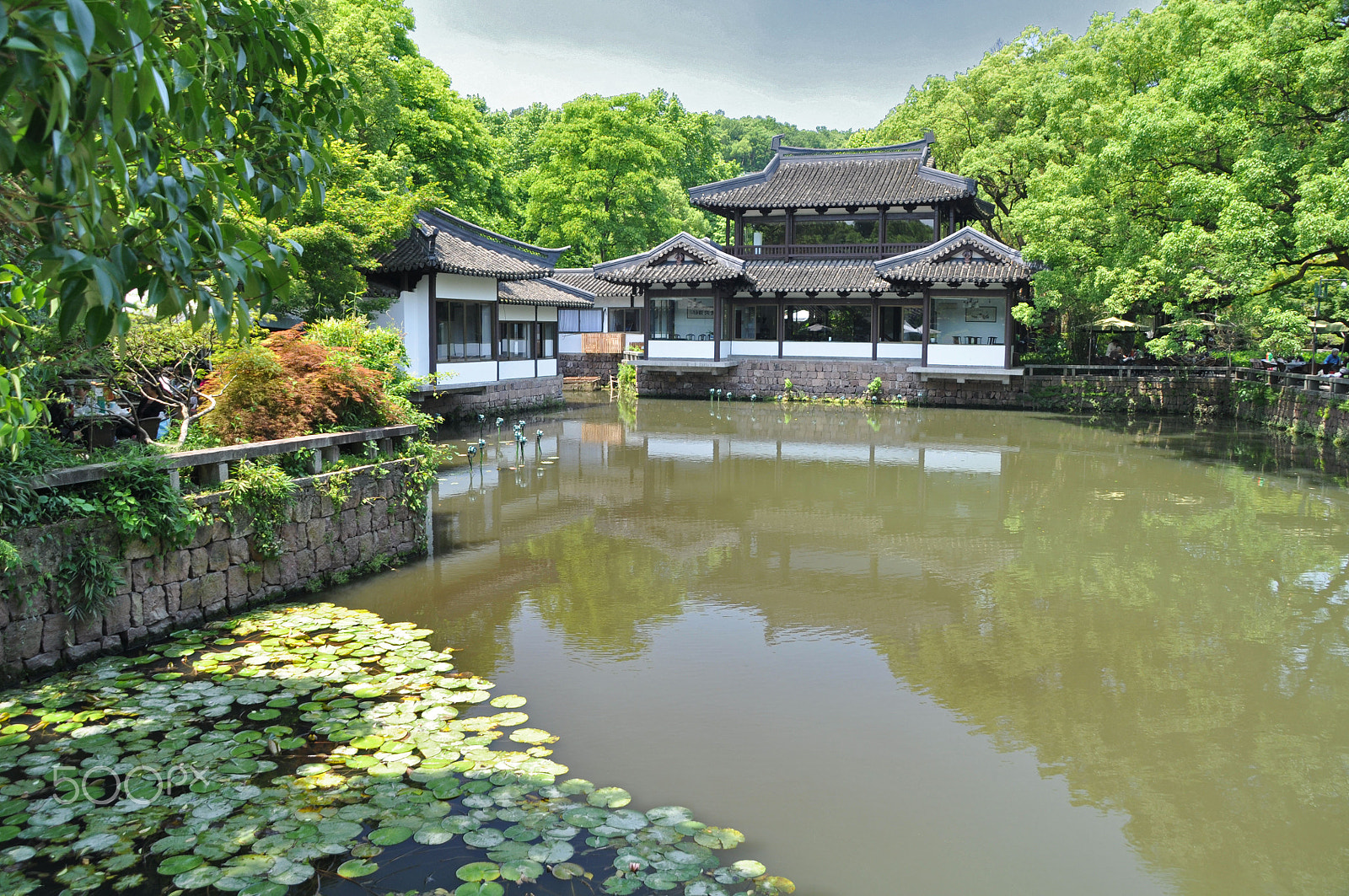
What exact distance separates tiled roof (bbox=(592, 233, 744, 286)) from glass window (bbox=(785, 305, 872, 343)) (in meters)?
2.94

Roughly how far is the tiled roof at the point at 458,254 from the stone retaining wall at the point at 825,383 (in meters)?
6.86

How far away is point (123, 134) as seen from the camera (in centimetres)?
283

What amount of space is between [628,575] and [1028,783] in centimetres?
507

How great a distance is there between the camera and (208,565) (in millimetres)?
7742

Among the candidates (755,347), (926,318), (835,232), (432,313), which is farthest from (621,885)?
(835,232)

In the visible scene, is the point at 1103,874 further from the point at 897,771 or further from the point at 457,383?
the point at 457,383

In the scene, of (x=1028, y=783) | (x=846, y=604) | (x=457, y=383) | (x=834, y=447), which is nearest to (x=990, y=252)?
(x=834, y=447)

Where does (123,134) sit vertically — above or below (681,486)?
above

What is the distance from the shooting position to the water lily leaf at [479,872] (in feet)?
14.1

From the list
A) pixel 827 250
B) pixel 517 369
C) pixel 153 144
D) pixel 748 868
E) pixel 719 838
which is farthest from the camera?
pixel 827 250

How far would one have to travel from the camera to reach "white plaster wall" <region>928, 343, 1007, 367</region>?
27.8 meters

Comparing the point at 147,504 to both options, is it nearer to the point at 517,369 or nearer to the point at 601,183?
the point at 517,369

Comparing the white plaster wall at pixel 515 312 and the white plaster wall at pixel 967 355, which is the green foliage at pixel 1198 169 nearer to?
the white plaster wall at pixel 967 355

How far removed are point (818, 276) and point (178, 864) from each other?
1101 inches
